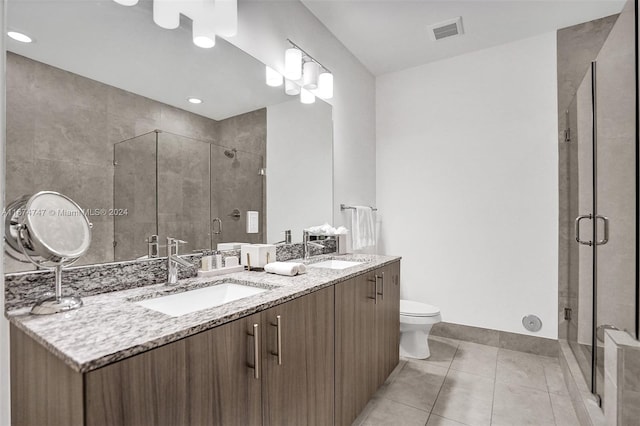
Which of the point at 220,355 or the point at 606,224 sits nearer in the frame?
the point at 220,355

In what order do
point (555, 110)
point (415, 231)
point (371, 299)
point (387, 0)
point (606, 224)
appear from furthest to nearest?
point (415, 231)
point (555, 110)
point (387, 0)
point (371, 299)
point (606, 224)

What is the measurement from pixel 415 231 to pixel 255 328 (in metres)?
2.39

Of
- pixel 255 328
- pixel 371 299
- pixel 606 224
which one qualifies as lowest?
pixel 371 299

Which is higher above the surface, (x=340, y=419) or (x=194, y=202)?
(x=194, y=202)

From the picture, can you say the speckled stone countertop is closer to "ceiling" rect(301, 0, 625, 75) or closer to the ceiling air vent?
"ceiling" rect(301, 0, 625, 75)

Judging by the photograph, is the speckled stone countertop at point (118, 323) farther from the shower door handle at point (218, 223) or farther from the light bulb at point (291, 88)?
the light bulb at point (291, 88)

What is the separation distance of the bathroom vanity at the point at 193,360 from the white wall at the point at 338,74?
1.27 metres

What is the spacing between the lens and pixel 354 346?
1.60 m

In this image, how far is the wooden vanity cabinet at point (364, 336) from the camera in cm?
149

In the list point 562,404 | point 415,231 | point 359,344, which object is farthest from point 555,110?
point 359,344

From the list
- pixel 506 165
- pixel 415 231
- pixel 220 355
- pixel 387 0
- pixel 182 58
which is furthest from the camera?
pixel 415 231

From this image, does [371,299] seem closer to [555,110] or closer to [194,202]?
[194,202]

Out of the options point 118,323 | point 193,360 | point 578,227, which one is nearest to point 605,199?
point 578,227

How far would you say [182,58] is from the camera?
142 cm
